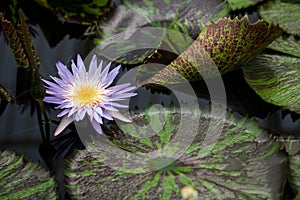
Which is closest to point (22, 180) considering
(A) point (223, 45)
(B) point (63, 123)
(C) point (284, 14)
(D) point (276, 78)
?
(B) point (63, 123)

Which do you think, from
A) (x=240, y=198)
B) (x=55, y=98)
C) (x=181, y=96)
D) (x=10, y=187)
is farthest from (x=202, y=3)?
(x=10, y=187)

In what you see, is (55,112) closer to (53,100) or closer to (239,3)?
(53,100)

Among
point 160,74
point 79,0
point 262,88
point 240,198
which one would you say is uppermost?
point 79,0

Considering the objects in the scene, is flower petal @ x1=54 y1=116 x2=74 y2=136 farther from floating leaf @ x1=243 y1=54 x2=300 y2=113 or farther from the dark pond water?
floating leaf @ x1=243 y1=54 x2=300 y2=113

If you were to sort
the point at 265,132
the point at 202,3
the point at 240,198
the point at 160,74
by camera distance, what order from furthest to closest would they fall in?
1. the point at 202,3
2. the point at 160,74
3. the point at 265,132
4. the point at 240,198

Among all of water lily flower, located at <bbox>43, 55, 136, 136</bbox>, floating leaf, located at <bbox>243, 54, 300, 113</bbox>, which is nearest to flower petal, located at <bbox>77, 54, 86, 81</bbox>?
water lily flower, located at <bbox>43, 55, 136, 136</bbox>

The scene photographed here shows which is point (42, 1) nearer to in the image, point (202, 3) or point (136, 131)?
point (202, 3)

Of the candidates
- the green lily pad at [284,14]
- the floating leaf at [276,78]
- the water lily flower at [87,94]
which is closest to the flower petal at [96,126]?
the water lily flower at [87,94]
